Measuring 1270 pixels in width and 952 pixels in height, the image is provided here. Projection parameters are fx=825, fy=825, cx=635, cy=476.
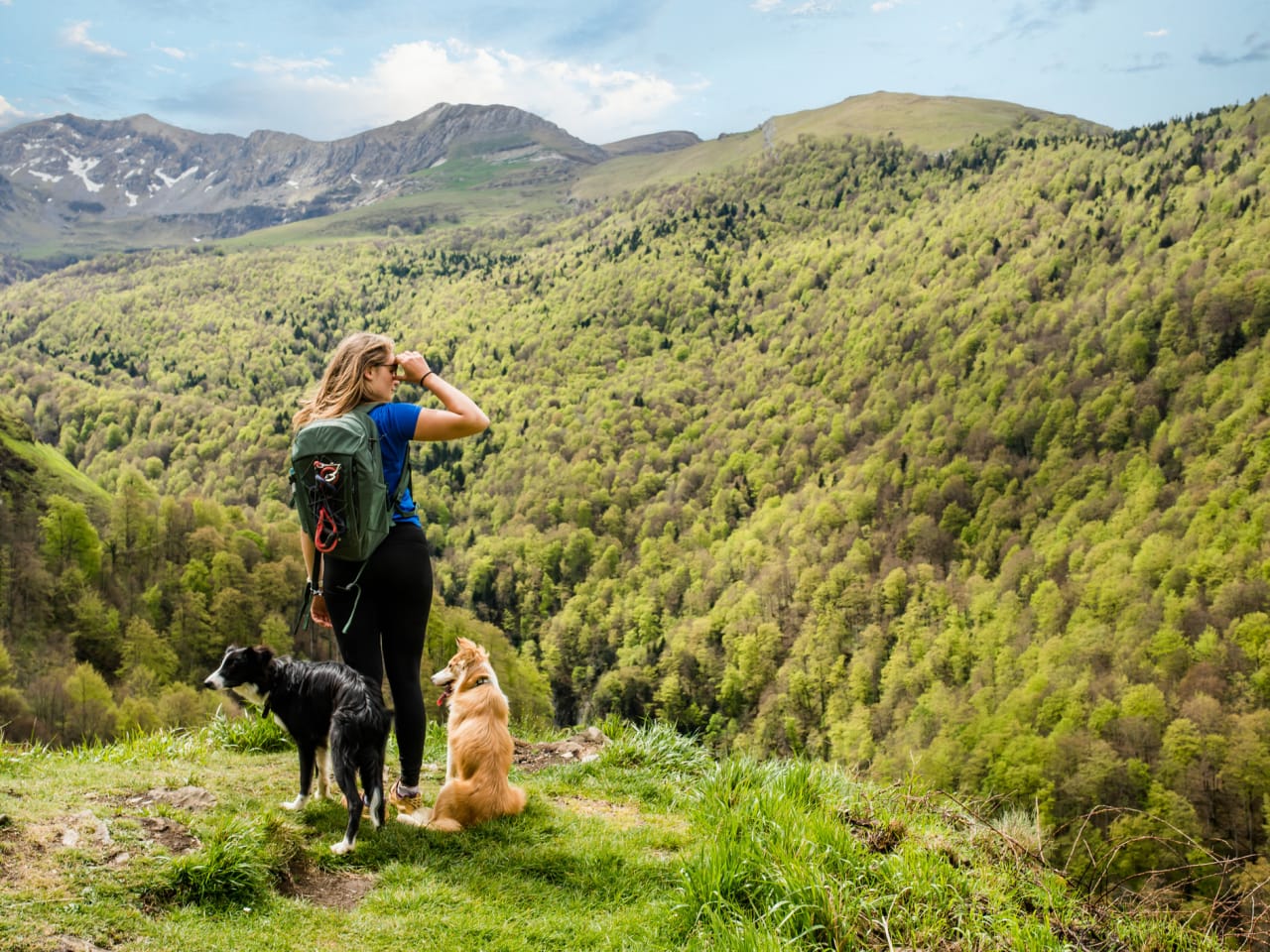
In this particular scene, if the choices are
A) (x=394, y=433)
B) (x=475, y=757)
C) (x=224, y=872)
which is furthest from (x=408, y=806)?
(x=394, y=433)

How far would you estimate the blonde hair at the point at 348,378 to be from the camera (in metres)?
5.92

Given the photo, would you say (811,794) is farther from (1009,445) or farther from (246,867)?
(1009,445)

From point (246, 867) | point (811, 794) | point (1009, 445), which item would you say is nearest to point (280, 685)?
point (246, 867)

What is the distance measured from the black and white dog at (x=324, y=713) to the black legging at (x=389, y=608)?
0.18 metres

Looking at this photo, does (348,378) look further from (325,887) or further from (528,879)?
(528,879)

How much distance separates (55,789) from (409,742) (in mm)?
2838

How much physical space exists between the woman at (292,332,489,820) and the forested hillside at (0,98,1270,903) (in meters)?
51.8

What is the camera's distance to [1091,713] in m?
85.0

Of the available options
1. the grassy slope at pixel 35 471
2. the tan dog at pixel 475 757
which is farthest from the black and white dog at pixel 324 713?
the grassy slope at pixel 35 471

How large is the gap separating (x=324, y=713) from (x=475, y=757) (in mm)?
1214

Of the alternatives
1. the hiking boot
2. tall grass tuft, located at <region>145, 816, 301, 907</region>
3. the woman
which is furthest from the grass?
the woman

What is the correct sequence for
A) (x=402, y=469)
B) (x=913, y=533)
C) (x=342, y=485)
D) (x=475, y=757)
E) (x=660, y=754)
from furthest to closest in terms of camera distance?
(x=913, y=533) < (x=660, y=754) < (x=475, y=757) < (x=402, y=469) < (x=342, y=485)

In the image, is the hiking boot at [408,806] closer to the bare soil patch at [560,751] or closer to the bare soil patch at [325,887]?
the bare soil patch at [325,887]

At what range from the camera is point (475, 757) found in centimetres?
657
